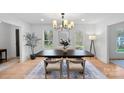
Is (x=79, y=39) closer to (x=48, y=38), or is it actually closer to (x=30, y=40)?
(x=48, y=38)

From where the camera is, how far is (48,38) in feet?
31.8

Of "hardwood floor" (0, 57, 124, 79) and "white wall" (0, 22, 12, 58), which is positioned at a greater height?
"white wall" (0, 22, 12, 58)

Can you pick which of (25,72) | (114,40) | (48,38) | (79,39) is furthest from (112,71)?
(48,38)

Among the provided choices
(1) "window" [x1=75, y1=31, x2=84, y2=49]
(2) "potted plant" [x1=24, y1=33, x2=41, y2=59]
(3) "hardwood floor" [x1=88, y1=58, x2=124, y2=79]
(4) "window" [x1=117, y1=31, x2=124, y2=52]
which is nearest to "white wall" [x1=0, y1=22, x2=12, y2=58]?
(2) "potted plant" [x1=24, y1=33, x2=41, y2=59]

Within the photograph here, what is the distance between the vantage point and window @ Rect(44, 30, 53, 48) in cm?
966

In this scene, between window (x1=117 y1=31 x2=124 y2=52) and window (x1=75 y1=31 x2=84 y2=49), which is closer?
window (x1=117 y1=31 x2=124 y2=52)

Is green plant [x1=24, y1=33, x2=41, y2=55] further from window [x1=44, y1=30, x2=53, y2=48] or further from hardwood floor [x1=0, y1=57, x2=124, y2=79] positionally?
hardwood floor [x1=0, y1=57, x2=124, y2=79]

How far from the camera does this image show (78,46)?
9625 mm

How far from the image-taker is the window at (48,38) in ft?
31.7

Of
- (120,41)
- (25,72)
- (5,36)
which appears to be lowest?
(25,72)

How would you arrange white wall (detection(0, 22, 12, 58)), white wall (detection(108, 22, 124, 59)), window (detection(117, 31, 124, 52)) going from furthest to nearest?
1. window (detection(117, 31, 124, 52))
2. white wall (detection(108, 22, 124, 59))
3. white wall (detection(0, 22, 12, 58))
